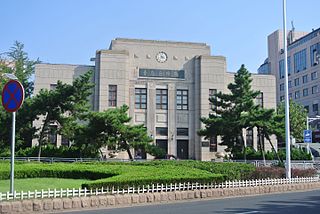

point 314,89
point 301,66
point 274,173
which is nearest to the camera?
point 274,173

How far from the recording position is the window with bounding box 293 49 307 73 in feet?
274

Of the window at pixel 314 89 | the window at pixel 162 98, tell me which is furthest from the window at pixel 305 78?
the window at pixel 162 98

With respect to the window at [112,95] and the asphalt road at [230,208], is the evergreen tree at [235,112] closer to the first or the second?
the window at [112,95]

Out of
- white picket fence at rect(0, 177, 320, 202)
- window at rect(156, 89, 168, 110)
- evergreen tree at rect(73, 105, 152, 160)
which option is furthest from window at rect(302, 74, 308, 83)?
white picket fence at rect(0, 177, 320, 202)

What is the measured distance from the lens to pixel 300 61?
85.2 meters

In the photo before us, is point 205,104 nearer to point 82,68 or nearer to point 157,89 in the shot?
point 157,89

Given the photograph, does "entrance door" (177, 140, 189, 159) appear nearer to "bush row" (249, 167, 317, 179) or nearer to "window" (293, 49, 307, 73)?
"bush row" (249, 167, 317, 179)

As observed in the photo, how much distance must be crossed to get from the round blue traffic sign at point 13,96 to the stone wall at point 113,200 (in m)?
2.29

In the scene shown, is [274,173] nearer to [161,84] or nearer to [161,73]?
[161,84]

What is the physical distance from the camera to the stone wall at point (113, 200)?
32.4 ft

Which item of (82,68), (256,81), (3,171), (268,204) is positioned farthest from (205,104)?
(268,204)

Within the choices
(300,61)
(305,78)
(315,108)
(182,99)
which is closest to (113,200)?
(182,99)

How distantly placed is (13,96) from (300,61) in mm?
82806

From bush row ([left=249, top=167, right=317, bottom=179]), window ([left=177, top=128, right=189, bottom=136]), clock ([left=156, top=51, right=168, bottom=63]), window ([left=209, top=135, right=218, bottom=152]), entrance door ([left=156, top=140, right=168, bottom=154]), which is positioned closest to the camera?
bush row ([left=249, top=167, right=317, bottom=179])
